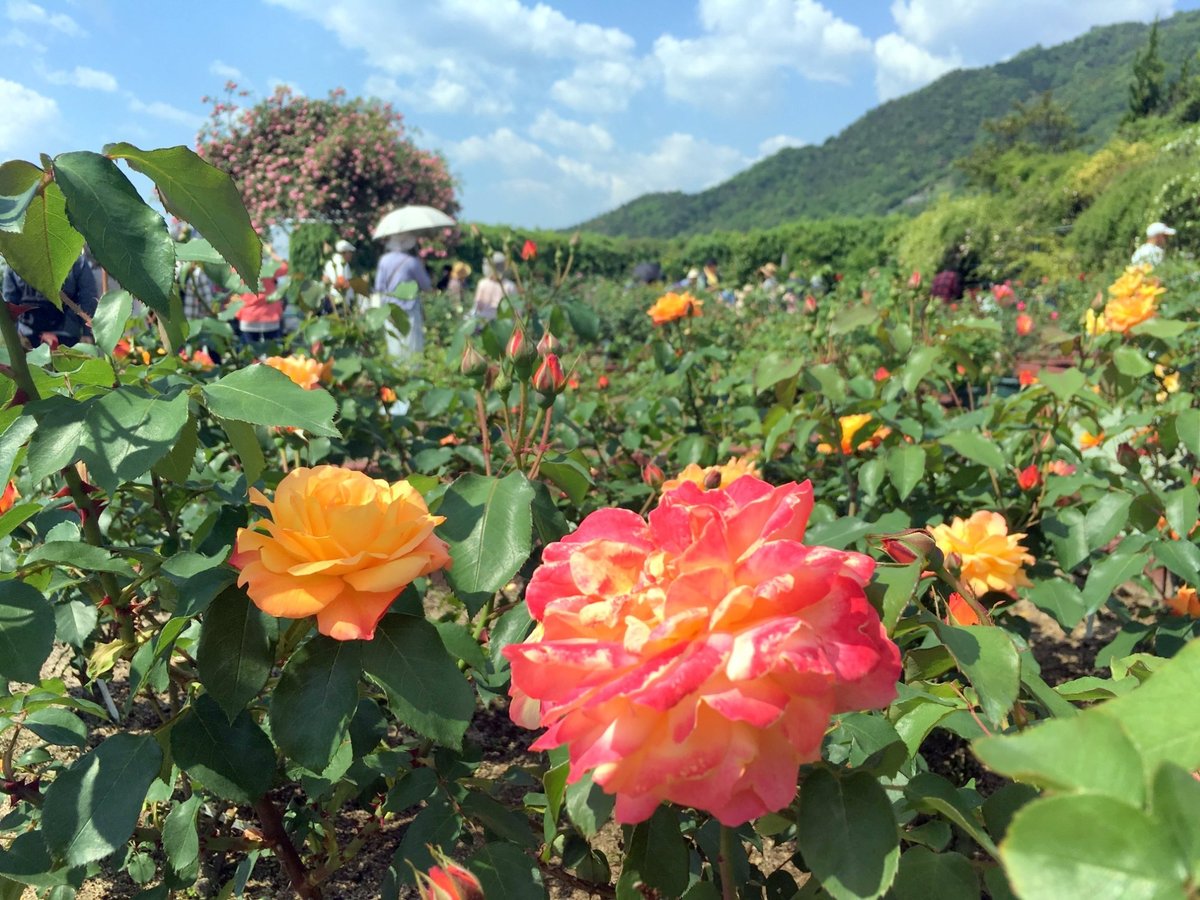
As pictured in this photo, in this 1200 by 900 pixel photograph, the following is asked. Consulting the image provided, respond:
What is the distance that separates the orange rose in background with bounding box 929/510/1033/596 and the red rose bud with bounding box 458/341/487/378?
24.5 inches

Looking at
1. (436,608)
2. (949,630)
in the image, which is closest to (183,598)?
(949,630)

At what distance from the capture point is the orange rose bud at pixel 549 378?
900 millimetres

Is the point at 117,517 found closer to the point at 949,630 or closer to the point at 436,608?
the point at 436,608

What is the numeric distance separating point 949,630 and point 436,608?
65.5 inches

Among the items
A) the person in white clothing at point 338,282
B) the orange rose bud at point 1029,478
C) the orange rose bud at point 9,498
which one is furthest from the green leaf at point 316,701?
the person in white clothing at point 338,282

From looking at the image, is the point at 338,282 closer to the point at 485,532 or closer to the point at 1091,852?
the point at 485,532

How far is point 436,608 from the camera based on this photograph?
2035 millimetres

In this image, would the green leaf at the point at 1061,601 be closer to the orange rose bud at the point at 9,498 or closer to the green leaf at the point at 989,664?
the green leaf at the point at 989,664

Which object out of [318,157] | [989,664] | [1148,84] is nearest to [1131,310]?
[989,664]

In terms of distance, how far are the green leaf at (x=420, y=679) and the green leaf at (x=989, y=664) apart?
13.2 inches

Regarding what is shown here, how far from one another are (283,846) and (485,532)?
444mm

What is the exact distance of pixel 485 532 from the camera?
0.70 meters

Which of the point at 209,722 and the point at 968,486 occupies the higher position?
the point at 209,722

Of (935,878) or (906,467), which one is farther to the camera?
(906,467)
